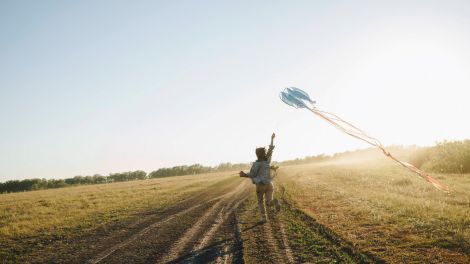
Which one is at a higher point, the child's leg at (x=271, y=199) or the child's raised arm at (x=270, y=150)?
the child's raised arm at (x=270, y=150)

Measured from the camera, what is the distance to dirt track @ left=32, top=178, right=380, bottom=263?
8.76 metres

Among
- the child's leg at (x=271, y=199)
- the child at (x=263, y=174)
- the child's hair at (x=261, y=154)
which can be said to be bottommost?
the child's leg at (x=271, y=199)

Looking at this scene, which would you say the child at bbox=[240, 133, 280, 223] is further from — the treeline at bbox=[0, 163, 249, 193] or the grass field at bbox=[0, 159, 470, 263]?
the treeline at bbox=[0, 163, 249, 193]

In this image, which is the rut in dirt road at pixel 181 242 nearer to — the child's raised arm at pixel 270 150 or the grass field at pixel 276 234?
the grass field at pixel 276 234

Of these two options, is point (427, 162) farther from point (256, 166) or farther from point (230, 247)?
point (230, 247)

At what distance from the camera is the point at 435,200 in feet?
50.3

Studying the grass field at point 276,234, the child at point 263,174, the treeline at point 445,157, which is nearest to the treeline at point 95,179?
the treeline at point 445,157

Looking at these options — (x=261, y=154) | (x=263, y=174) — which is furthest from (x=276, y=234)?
(x=261, y=154)

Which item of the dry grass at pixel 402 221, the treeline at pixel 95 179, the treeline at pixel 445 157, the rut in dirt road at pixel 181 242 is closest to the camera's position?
the dry grass at pixel 402 221

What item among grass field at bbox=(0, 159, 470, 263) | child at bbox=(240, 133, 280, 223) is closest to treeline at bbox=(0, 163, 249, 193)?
grass field at bbox=(0, 159, 470, 263)

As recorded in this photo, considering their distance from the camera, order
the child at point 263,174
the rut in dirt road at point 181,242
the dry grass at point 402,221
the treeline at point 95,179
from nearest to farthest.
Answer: the dry grass at point 402,221
the rut in dirt road at point 181,242
the child at point 263,174
the treeline at point 95,179

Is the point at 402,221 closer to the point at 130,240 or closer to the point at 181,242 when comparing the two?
the point at 181,242

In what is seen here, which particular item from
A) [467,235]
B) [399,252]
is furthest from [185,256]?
[467,235]

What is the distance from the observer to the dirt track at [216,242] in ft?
28.7
